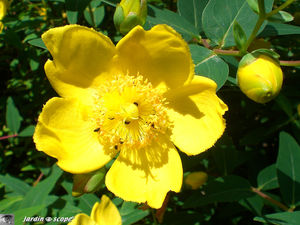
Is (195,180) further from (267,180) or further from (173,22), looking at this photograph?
(173,22)

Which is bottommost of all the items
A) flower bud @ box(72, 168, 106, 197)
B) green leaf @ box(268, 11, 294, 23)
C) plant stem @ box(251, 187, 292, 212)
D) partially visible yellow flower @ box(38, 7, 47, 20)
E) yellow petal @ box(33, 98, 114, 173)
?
plant stem @ box(251, 187, 292, 212)

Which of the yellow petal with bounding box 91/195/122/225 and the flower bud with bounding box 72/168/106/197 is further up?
the flower bud with bounding box 72/168/106/197

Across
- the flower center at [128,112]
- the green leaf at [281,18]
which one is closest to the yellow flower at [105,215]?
the flower center at [128,112]

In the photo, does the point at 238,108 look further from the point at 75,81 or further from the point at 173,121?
the point at 75,81

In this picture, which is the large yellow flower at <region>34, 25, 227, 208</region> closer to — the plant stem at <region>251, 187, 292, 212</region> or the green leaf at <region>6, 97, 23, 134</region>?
the plant stem at <region>251, 187, 292, 212</region>

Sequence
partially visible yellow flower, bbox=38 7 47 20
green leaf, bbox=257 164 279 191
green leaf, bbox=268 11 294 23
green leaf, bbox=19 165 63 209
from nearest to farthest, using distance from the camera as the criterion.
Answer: green leaf, bbox=268 11 294 23
green leaf, bbox=19 165 63 209
green leaf, bbox=257 164 279 191
partially visible yellow flower, bbox=38 7 47 20

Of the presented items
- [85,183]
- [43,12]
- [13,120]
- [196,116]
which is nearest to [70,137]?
[85,183]

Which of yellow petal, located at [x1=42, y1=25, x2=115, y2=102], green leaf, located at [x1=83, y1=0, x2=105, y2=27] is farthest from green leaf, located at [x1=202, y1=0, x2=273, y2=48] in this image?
green leaf, located at [x1=83, y1=0, x2=105, y2=27]
